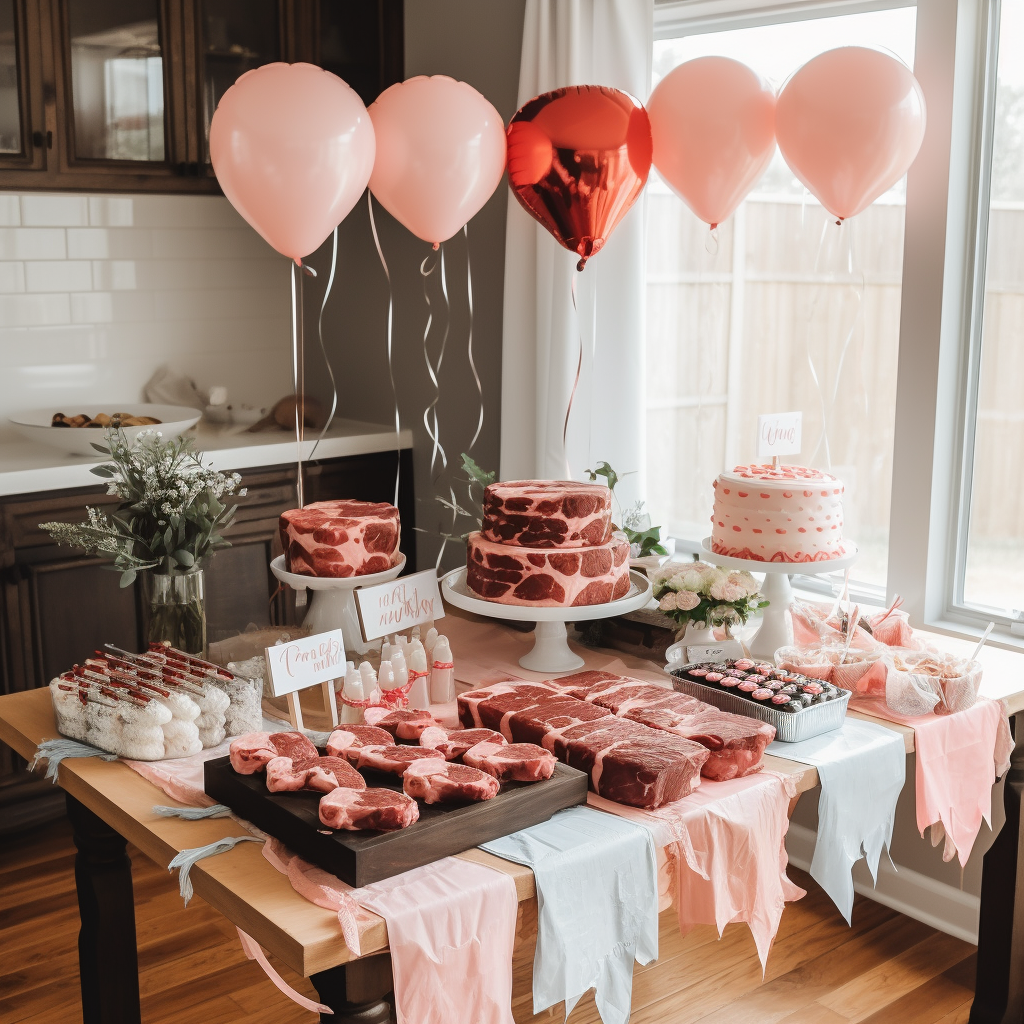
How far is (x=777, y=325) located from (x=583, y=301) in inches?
18.9

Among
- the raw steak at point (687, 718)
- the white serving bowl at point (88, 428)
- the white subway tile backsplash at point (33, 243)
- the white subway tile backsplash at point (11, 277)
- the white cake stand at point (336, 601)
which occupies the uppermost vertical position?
the white subway tile backsplash at point (33, 243)

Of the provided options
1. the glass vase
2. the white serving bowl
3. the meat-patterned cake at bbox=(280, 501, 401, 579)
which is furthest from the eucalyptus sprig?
the white serving bowl

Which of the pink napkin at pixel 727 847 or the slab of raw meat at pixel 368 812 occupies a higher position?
the slab of raw meat at pixel 368 812

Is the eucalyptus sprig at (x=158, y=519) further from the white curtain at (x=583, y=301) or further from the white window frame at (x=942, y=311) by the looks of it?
the white window frame at (x=942, y=311)

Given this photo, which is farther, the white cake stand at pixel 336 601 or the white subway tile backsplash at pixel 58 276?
the white subway tile backsplash at pixel 58 276

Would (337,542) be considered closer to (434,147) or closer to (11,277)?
(434,147)

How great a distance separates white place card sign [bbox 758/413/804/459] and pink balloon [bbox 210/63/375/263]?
2.82ft

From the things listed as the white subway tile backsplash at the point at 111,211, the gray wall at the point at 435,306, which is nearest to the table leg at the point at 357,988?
the gray wall at the point at 435,306

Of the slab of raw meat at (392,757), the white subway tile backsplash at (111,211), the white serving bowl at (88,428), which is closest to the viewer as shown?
the slab of raw meat at (392,757)

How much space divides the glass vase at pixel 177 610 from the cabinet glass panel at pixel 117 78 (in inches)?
67.1

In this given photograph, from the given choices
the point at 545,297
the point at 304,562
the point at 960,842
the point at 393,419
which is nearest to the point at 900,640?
the point at 960,842

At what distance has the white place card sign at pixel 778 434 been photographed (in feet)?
6.94

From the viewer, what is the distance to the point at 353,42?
340 centimetres

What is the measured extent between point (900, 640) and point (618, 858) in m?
0.92
